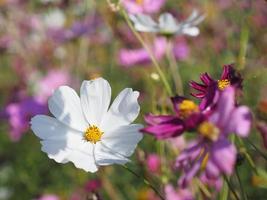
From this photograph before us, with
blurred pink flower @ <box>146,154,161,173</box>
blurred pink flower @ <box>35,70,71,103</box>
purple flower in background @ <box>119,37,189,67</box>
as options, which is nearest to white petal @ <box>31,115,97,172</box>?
blurred pink flower @ <box>146,154,161,173</box>

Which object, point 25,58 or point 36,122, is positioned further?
point 25,58

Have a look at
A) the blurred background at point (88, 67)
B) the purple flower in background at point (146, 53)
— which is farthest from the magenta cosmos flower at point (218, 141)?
the purple flower in background at point (146, 53)

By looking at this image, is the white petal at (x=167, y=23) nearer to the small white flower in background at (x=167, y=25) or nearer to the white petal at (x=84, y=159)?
the small white flower in background at (x=167, y=25)

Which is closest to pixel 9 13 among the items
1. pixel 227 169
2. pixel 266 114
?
pixel 266 114

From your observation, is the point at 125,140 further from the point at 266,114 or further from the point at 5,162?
A: the point at 5,162

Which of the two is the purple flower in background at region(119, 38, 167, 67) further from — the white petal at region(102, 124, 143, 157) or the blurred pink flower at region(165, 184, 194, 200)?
the white petal at region(102, 124, 143, 157)

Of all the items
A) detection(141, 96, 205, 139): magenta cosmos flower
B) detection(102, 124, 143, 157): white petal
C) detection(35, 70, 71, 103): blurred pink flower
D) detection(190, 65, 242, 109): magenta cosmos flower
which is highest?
detection(190, 65, 242, 109): magenta cosmos flower
